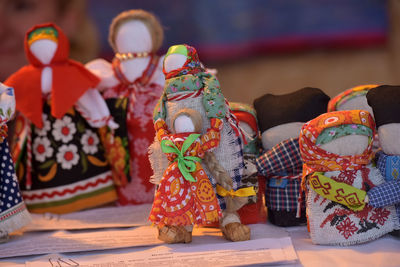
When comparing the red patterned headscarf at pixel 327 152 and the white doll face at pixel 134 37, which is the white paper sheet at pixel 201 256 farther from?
the white doll face at pixel 134 37

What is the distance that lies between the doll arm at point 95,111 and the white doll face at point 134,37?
19 centimetres

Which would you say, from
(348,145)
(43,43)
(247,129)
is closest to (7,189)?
(43,43)

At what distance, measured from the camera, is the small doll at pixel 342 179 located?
48.5 inches

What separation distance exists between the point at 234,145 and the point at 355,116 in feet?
1.06

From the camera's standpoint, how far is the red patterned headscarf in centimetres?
124

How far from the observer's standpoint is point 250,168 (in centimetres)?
140

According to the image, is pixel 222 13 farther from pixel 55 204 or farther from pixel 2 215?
pixel 2 215

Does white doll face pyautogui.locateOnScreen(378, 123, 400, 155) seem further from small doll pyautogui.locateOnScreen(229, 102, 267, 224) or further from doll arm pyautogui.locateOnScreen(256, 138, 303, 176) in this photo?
small doll pyautogui.locateOnScreen(229, 102, 267, 224)

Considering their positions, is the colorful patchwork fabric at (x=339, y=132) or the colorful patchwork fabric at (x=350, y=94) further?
the colorful patchwork fabric at (x=350, y=94)

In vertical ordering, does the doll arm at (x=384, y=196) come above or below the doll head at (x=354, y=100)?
below

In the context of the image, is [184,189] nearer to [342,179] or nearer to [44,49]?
[342,179]

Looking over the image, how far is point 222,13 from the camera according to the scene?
2.19 metres

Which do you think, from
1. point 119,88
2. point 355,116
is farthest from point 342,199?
point 119,88

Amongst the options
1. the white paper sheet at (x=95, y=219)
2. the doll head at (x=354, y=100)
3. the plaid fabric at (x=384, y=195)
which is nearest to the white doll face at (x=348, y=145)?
the plaid fabric at (x=384, y=195)
